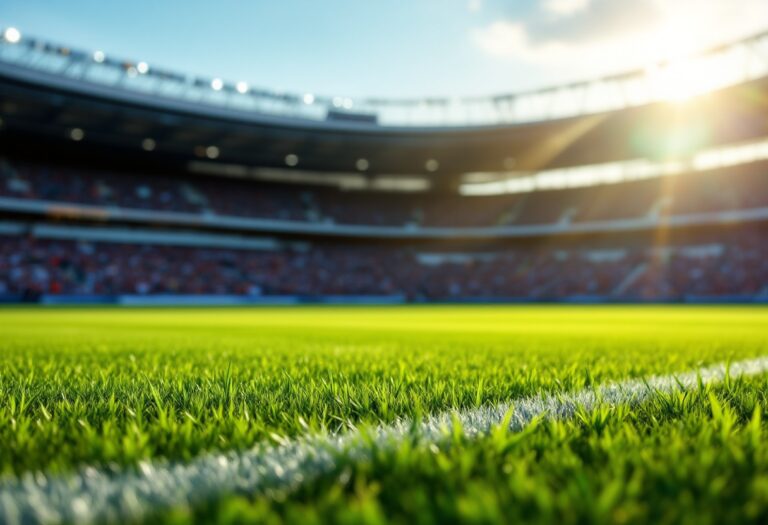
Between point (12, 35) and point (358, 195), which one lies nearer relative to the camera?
point (12, 35)

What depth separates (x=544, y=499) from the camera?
34.1 inches

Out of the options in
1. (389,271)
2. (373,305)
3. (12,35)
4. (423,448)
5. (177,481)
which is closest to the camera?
(177,481)

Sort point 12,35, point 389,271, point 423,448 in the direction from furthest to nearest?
point 389,271 < point 12,35 < point 423,448

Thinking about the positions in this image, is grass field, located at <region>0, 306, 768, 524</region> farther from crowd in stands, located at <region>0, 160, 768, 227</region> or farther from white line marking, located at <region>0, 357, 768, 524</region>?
crowd in stands, located at <region>0, 160, 768, 227</region>

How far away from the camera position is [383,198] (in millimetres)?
45344

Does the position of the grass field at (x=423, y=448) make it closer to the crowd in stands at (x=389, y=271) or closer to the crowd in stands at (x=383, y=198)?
the crowd in stands at (x=389, y=271)

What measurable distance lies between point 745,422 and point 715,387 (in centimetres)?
83

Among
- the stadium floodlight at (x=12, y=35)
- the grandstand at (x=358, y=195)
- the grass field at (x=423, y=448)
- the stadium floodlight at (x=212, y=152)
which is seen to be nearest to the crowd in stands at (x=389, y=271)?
the grandstand at (x=358, y=195)

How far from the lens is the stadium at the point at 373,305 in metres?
1.10

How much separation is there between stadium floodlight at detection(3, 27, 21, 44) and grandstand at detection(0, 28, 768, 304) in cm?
11

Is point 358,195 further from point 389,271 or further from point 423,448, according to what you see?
point 423,448

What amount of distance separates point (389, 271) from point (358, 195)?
23.6 ft

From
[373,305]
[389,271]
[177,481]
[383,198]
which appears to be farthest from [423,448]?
[383,198]

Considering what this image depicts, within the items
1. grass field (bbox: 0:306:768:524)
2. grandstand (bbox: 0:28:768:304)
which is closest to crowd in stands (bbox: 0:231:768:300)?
grandstand (bbox: 0:28:768:304)
